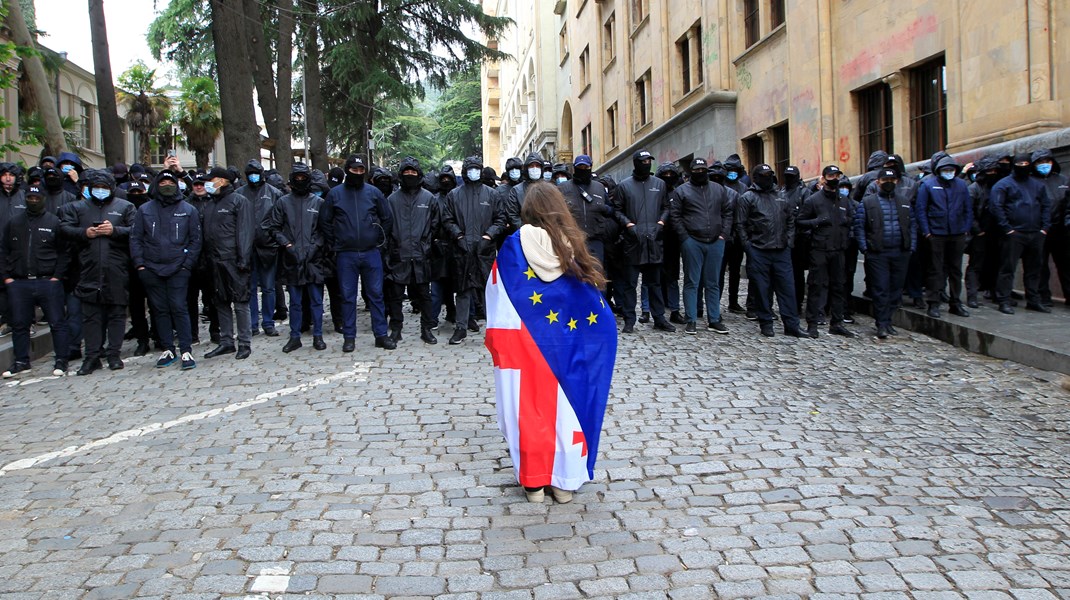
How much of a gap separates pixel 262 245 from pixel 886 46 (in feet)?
36.5

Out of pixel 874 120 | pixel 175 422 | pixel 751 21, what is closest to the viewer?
pixel 175 422

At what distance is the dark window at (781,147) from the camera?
66.4 ft

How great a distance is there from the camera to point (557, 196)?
16.0 ft

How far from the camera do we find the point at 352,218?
31.9 ft

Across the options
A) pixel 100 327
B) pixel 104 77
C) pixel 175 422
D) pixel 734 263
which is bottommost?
pixel 175 422

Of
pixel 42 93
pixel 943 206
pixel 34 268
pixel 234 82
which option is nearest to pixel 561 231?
pixel 34 268

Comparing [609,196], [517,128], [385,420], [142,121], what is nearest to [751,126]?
[609,196]

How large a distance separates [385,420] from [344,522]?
2116mm

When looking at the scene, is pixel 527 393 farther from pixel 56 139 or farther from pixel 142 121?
pixel 142 121

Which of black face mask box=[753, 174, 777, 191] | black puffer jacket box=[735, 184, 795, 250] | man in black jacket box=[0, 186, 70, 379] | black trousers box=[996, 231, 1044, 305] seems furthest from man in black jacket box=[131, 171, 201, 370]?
black trousers box=[996, 231, 1044, 305]

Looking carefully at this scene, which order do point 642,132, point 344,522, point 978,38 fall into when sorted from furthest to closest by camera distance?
point 642,132 → point 978,38 → point 344,522

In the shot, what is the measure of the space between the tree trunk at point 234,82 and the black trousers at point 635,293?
802 cm

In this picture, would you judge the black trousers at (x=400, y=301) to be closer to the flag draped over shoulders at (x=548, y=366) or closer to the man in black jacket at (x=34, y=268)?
the man in black jacket at (x=34, y=268)

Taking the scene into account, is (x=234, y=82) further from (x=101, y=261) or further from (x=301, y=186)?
(x=101, y=261)
